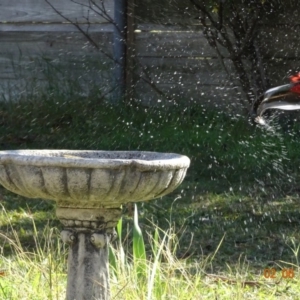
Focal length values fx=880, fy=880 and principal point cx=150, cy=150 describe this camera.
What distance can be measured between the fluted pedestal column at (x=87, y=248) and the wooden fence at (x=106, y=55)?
5076mm

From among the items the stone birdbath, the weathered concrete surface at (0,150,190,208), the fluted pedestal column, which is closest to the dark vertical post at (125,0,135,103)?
the stone birdbath

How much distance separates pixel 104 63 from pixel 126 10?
60 cm

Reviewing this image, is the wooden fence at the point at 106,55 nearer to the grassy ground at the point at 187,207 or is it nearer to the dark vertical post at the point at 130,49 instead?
the dark vertical post at the point at 130,49

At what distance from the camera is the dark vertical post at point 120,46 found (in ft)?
29.7

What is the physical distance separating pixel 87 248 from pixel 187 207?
270 centimetres

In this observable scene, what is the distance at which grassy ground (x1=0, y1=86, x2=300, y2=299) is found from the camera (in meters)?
4.23

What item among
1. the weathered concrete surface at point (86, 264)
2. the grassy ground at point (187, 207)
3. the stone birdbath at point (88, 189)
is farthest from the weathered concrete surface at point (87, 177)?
the grassy ground at point (187, 207)

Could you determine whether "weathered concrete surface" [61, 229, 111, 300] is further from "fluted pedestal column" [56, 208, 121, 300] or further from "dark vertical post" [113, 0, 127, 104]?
"dark vertical post" [113, 0, 127, 104]

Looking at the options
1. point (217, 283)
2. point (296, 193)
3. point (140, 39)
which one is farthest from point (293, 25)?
point (217, 283)

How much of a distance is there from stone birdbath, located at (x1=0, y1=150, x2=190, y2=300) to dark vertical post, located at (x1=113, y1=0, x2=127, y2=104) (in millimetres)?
5087
